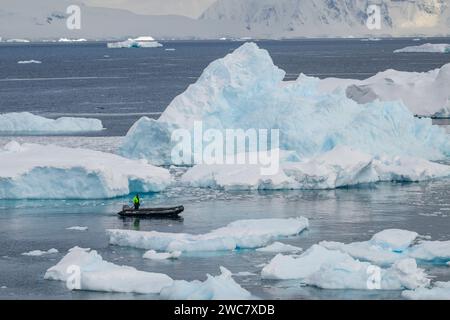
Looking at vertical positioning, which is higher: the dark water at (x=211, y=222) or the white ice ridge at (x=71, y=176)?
the white ice ridge at (x=71, y=176)

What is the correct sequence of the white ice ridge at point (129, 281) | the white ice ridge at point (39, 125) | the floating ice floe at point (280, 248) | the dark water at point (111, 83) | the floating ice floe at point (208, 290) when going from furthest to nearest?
the dark water at point (111, 83), the white ice ridge at point (39, 125), the floating ice floe at point (280, 248), the white ice ridge at point (129, 281), the floating ice floe at point (208, 290)

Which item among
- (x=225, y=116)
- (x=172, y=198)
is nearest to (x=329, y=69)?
(x=225, y=116)

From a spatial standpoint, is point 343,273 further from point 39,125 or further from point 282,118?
point 39,125

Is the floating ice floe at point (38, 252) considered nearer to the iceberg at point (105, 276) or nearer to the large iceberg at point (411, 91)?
the iceberg at point (105, 276)

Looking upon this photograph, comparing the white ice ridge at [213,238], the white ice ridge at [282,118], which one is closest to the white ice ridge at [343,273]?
the white ice ridge at [213,238]

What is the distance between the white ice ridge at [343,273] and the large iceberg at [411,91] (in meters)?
34.6

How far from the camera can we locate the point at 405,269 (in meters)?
24.8

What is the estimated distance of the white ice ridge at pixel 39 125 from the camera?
54.5 meters

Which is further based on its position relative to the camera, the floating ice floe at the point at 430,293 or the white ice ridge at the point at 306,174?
the white ice ridge at the point at 306,174

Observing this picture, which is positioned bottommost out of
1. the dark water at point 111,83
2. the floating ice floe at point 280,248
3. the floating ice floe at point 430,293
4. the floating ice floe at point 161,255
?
the dark water at point 111,83

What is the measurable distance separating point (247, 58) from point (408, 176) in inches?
383

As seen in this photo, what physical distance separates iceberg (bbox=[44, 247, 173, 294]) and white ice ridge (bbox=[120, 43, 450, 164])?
17039mm

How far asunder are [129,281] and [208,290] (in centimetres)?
259
